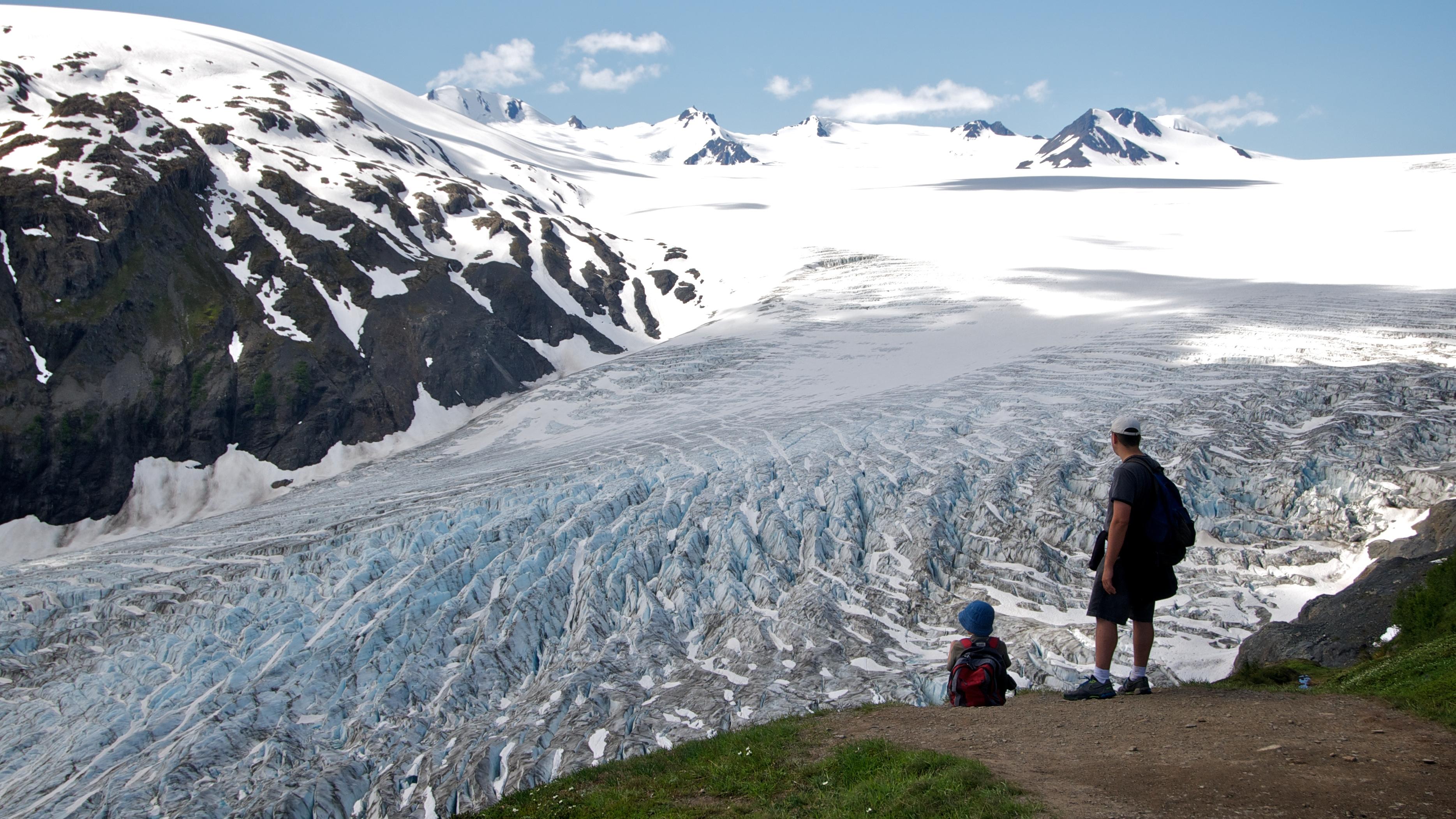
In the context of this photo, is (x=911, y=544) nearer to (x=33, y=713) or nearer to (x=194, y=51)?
(x=33, y=713)

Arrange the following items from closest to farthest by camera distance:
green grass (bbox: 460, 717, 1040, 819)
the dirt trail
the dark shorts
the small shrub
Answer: the dirt trail
green grass (bbox: 460, 717, 1040, 819)
the dark shorts
the small shrub

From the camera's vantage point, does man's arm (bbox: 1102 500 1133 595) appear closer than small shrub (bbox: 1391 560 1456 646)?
Yes

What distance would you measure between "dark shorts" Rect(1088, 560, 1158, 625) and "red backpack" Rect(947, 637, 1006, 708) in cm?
92

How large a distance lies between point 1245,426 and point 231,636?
26489 millimetres

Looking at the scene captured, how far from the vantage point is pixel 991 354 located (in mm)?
38000

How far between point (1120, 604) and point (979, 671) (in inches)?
54.2

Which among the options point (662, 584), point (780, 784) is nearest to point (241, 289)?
point (662, 584)

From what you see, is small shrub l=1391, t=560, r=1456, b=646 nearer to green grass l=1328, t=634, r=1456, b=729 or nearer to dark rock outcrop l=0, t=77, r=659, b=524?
green grass l=1328, t=634, r=1456, b=729

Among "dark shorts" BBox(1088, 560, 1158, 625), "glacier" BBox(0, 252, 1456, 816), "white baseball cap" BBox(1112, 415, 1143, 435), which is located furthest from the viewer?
"glacier" BBox(0, 252, 1456, 816)

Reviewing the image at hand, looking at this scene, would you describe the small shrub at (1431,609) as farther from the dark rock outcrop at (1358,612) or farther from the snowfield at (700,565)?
the snowfield at (700,565)

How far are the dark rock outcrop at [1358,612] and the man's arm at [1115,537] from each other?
557 centimetres

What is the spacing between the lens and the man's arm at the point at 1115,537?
7.15m

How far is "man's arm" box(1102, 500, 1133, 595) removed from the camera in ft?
23.5

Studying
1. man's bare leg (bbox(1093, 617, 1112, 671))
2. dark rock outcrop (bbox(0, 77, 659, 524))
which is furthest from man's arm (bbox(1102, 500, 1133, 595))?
dark rock outcrop (bbox(0, 77, 659, 524))
